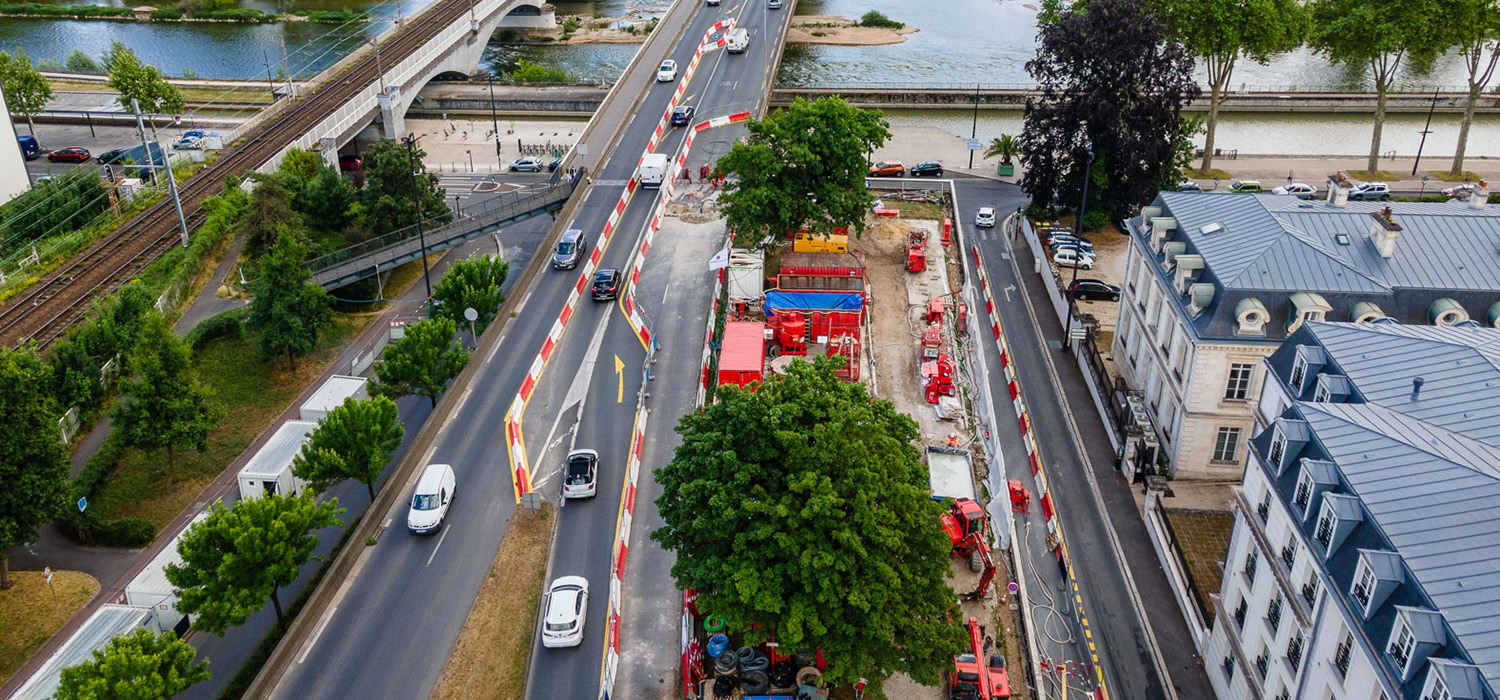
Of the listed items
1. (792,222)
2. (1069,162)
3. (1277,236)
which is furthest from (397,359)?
(1069,162)

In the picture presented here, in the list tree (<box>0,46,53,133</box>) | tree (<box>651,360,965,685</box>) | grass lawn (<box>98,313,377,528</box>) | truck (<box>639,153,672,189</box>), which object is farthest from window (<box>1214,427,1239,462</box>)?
tree (<box>0,46,53,133</box>)

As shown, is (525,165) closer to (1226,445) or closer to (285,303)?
(285,303)

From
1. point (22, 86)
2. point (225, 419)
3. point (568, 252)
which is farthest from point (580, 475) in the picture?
point (22, 86)

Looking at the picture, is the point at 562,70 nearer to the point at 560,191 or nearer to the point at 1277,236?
the point at 560,191

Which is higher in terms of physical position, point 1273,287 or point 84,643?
point 1273,287

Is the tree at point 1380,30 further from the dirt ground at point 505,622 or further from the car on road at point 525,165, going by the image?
the dirt ground at point 505,622

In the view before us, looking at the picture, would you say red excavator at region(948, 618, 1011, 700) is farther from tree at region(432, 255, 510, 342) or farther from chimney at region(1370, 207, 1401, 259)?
tree at region(432, 255, 510, 342)

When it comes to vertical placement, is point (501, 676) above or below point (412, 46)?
below

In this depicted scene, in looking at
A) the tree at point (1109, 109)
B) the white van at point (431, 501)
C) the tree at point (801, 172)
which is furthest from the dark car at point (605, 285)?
the tree at point (1109, 109)
